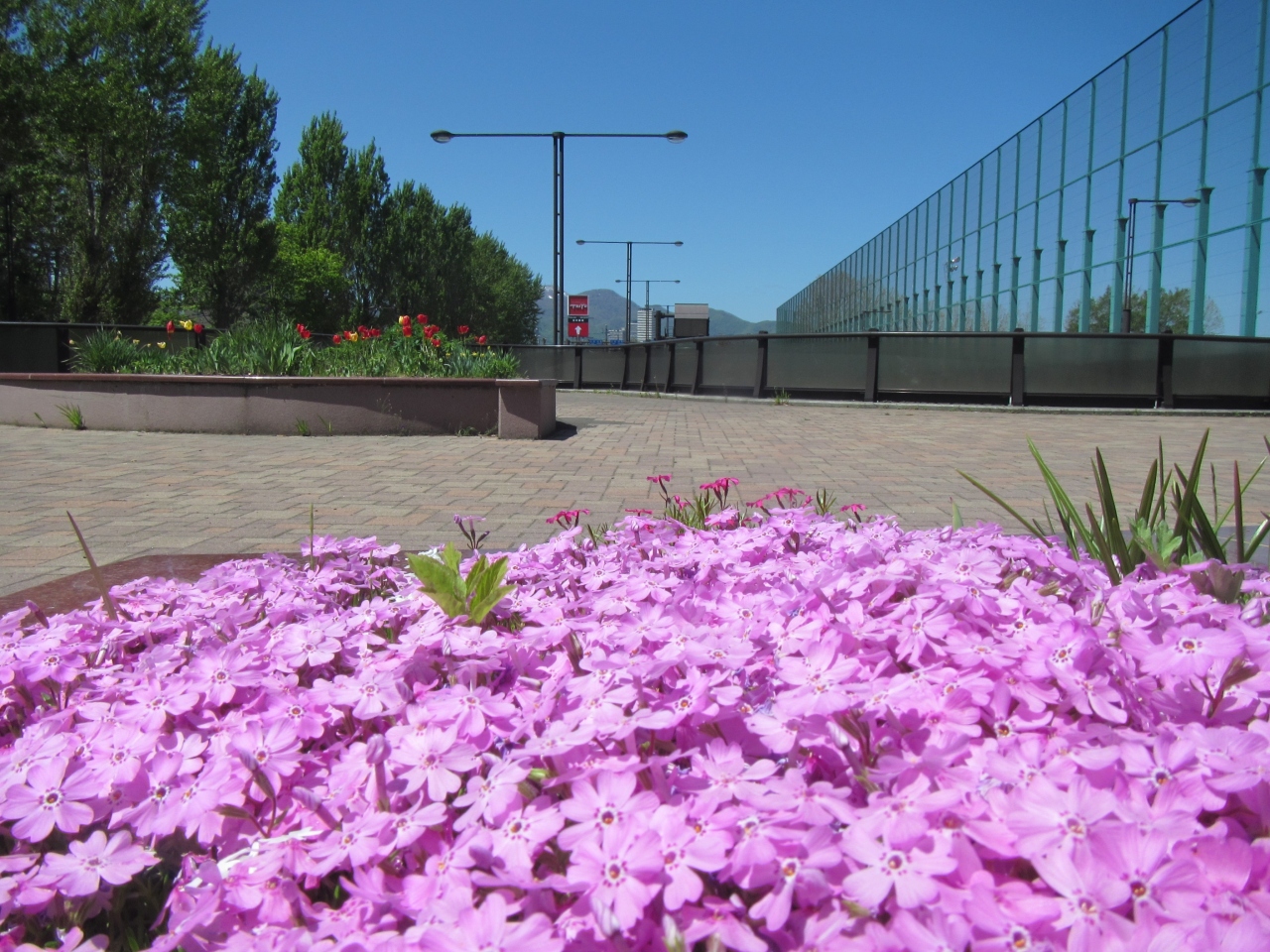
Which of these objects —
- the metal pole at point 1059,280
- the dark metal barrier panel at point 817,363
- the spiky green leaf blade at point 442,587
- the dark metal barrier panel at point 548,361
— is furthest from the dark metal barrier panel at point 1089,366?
the metal pole at point 1059,280

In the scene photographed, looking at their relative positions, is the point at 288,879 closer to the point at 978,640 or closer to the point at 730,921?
the point at 730,921

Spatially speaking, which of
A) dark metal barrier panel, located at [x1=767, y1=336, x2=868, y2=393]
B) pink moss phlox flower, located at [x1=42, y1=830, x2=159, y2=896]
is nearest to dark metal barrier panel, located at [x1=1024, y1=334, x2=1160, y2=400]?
dark metal barrier panel, located at [x1=767, y1=336, x2=868, y2=393]

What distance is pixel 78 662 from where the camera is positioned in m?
1.64

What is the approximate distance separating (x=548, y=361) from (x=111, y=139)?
2502 centimetres

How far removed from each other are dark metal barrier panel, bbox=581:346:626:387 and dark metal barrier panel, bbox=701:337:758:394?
4.90 metres

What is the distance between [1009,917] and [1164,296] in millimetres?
33360

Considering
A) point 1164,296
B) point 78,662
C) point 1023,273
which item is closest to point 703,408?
point 78,662

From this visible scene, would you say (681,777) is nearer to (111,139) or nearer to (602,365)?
(602,365)

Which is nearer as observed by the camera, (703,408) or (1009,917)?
(1009,917)

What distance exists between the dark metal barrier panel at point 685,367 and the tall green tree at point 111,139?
2923 centimetres

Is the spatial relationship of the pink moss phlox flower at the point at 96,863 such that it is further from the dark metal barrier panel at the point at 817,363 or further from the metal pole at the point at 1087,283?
the metal pole at the point at 1087,283

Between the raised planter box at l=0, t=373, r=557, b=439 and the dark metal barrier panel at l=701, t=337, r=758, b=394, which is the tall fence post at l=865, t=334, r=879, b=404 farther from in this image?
the raised planter box at l=0, t=373, r=557, b=439

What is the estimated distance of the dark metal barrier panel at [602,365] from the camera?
25.1m

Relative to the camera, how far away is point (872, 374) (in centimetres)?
1766
